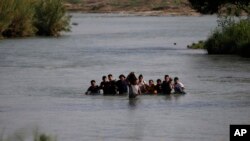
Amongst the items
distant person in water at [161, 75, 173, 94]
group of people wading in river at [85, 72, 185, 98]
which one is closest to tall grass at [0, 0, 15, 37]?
group of people wading in river at [85, 72, 185, 98]

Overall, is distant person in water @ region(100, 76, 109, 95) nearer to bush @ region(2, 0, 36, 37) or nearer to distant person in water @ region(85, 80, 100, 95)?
distant person in water @ region(85, 80, 100, 95)

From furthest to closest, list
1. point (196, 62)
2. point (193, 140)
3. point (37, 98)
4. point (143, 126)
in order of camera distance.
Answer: point (196, 62) → point (37, 98) → point (143, 126) → point (193, 140)

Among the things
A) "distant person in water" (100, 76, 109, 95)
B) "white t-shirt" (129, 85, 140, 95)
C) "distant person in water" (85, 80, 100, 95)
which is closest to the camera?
"white t-shirt" (129, 85, 140, 95)

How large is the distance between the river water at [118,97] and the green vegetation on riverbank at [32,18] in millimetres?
13540

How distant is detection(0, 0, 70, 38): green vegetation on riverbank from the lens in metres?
86.0

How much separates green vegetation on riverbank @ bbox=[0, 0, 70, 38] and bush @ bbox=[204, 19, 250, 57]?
91.7 feet

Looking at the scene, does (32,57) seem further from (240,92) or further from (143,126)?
(143,126)

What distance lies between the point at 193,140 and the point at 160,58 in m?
34.7

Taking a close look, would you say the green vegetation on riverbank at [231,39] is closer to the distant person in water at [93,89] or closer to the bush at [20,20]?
the distant person in water at [93,89]

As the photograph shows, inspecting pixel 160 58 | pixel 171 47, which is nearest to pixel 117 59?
pixel 160 58

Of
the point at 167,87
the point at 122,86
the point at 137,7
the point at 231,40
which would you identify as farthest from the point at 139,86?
the point at 137,7

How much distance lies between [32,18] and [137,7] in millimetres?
86708

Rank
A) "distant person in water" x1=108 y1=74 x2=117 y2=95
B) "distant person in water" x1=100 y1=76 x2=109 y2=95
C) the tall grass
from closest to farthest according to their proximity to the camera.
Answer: "distant person in water" x1=108 y1=74 x2=117 y2=95
"distant person in water" x1=100 y1=76 x2=109 y2=95
the tall grass

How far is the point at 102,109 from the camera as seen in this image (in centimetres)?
3472
